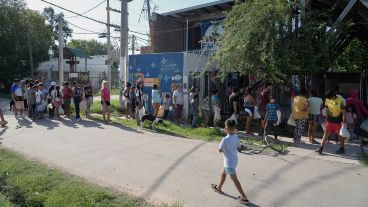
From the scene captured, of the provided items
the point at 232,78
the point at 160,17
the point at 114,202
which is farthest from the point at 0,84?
the point at 114,202

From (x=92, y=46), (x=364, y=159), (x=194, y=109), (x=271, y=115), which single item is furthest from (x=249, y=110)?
(x=92, y=46)

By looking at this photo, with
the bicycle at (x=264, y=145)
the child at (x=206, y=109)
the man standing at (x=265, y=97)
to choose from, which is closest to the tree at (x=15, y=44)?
the child at (x=206, y=109)

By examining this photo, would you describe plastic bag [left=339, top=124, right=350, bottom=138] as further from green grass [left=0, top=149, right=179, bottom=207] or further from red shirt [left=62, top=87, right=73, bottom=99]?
red shirt [left=62, top=87, right=73, bottom=99]

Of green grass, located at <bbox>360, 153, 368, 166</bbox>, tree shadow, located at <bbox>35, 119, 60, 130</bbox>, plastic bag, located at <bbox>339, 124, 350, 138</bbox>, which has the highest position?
plastic bag, located at <bbox>339, 124, 350, 138</bbox>

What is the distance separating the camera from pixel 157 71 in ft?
56.5

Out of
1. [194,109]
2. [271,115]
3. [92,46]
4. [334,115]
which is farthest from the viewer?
[92,46]

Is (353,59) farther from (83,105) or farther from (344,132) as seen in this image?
(83,105)

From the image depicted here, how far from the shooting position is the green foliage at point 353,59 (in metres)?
16.3

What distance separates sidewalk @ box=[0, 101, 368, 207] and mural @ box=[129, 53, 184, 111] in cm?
438

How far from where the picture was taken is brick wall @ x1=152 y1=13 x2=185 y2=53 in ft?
70.1

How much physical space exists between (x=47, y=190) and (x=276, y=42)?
296 inches

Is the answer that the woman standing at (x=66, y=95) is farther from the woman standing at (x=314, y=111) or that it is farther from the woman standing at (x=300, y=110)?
the woman standing at (x=314, y=111)

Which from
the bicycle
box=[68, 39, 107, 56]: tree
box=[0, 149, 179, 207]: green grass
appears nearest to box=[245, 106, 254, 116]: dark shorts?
the bicycle

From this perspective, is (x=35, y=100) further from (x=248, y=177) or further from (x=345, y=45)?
(x=345, y=45)
